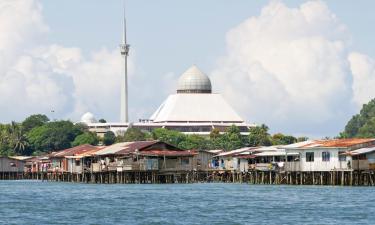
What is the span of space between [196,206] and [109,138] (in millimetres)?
112071

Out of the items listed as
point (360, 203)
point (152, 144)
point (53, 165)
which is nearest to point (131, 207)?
point (360, 203)

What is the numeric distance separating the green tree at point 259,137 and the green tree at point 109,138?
908 inches

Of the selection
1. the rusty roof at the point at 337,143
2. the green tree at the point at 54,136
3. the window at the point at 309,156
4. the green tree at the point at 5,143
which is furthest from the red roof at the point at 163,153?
the green tree at the point at 5,143

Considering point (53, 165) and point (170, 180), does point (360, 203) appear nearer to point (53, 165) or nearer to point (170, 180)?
point (170, 180)

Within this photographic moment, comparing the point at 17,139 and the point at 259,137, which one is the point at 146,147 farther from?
the point at 17,139

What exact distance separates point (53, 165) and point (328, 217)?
87.5 metres

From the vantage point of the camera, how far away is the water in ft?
230

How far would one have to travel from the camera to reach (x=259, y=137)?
177750 millimetres

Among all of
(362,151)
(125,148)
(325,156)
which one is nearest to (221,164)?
(125,148)

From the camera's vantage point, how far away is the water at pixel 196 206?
70250mm

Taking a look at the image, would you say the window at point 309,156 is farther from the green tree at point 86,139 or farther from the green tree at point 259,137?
the green tree at point 86,139

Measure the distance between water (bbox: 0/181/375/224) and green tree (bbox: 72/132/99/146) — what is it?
79.6 metres

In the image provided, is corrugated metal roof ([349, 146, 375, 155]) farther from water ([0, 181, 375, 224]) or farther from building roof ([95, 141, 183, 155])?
building roof ([95, 141, 183, 155])

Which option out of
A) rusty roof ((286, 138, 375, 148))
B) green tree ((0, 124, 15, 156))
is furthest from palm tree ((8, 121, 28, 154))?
rusty roof ((286, 138, 375, 148))
